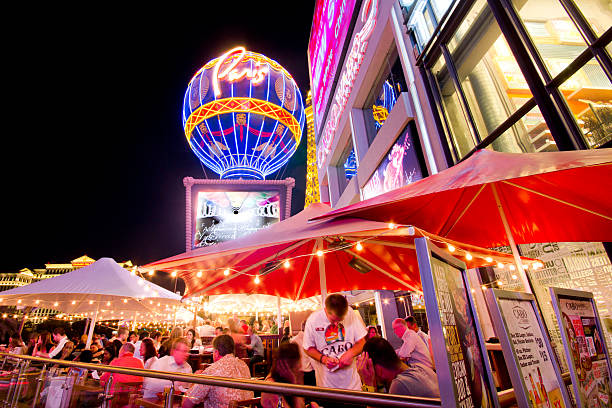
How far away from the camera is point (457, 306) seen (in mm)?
1625

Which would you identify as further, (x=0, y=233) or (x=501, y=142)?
(x=0, y=233)

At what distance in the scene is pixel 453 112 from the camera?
7.45 m

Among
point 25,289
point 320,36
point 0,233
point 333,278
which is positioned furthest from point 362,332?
point 0,233

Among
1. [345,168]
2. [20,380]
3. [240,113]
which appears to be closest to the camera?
[20,380]

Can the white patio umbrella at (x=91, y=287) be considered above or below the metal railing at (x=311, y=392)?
above

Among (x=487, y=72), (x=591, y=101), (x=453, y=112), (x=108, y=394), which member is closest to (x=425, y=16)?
(x=487, y=72)

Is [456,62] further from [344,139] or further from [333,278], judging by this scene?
[344,139]

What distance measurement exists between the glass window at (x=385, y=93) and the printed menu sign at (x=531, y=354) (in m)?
9.01

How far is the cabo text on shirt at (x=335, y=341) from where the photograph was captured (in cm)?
340

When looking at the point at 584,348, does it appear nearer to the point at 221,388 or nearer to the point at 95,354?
the point at 221,388

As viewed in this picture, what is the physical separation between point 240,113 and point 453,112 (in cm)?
989

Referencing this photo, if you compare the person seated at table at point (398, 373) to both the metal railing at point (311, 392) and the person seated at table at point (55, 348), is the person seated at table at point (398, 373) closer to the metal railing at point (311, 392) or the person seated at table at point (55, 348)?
the metal railing at point (311, 392)

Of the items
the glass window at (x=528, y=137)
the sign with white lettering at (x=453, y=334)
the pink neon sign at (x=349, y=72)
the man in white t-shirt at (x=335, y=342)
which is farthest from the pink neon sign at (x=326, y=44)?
the sign with white lettering at (x=453, y=334)

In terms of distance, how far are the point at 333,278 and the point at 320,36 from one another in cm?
1714
